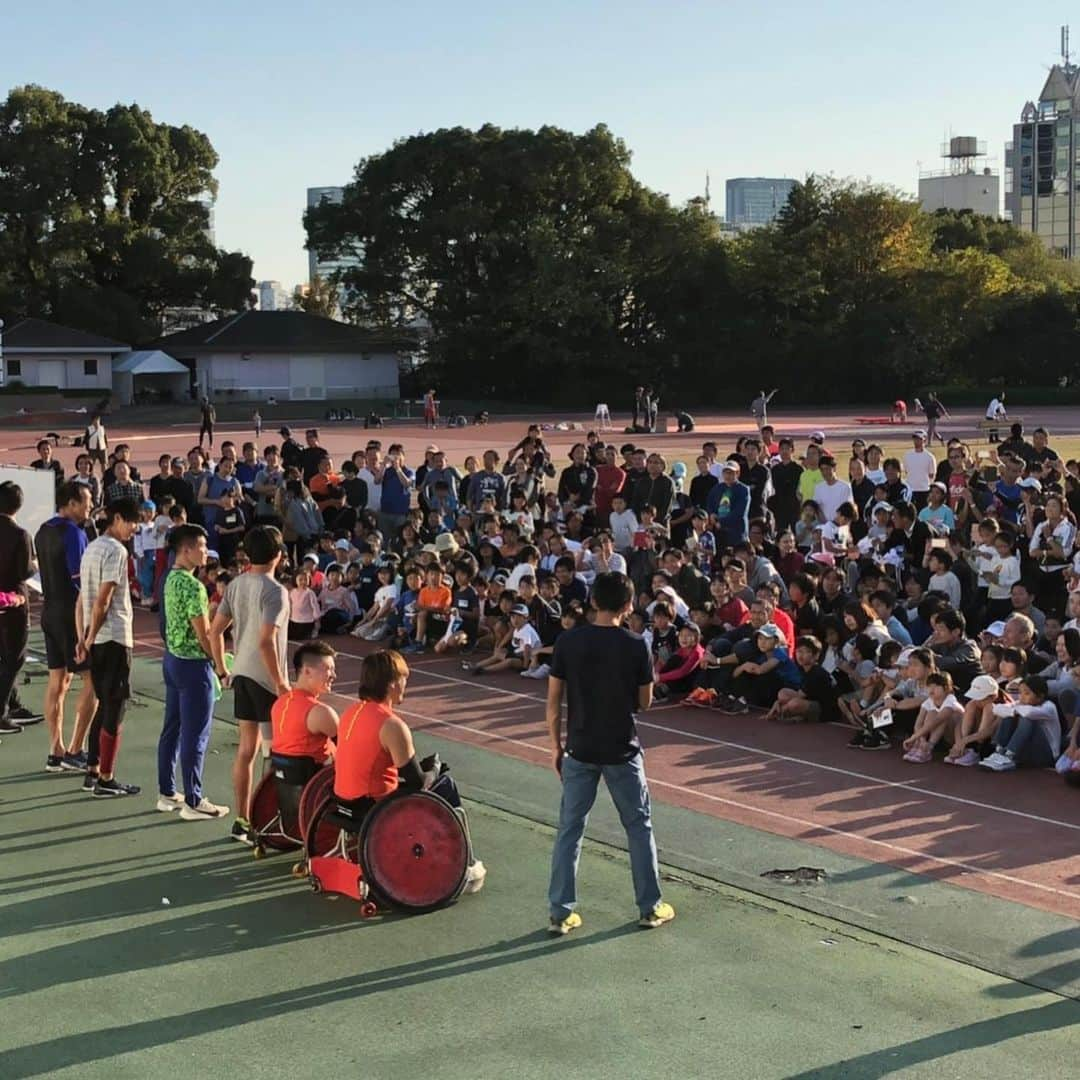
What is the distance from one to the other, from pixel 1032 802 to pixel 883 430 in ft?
131

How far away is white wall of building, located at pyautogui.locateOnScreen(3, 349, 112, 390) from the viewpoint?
64.2 m

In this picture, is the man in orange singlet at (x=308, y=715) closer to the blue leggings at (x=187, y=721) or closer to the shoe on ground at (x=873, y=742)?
the blue leggings at (x=187, y=721)

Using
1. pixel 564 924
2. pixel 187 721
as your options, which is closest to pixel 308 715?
pixel 187 721

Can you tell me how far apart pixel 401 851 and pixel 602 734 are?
47.1 inches

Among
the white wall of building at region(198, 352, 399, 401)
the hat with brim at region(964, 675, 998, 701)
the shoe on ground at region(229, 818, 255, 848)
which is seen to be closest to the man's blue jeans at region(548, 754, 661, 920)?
the shoe on ground at region(229, 818, 255, 848)

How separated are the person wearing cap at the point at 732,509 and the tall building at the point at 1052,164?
16070 cm

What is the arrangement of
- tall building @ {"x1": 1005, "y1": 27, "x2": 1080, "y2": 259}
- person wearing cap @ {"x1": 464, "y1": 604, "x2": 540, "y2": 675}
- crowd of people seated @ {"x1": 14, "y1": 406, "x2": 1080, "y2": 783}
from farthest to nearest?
tall building @ {"x1": 1005, "y1": 27, "x2": 1080, "y2": 259}
person wearing cap @ {"x1": 464, "y1": 604, "x2": 540, "y2": 675}
crowd of people seated @ {"x1": 14, "y1": 406, "x2": 1080, "y2": 783}

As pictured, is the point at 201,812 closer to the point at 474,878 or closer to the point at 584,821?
the point at 474,878

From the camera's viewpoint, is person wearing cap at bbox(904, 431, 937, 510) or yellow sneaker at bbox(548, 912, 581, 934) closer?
yellow sneaker at bbox(548, 912, 581, 934)

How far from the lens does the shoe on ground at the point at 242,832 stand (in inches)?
327

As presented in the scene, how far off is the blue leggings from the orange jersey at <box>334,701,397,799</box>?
5.85 ft

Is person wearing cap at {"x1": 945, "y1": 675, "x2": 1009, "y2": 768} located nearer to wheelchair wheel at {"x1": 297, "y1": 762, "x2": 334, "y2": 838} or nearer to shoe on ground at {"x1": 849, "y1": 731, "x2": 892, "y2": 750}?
shoe on ground at {"x1": 849, "y1": 731, "x2": 892, "y2": 750}

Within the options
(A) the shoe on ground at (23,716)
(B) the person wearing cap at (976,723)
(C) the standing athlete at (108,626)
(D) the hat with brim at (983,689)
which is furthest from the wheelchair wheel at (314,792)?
(D) the hat with brim at (983,689)

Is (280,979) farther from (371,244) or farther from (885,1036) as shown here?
(371,244)
